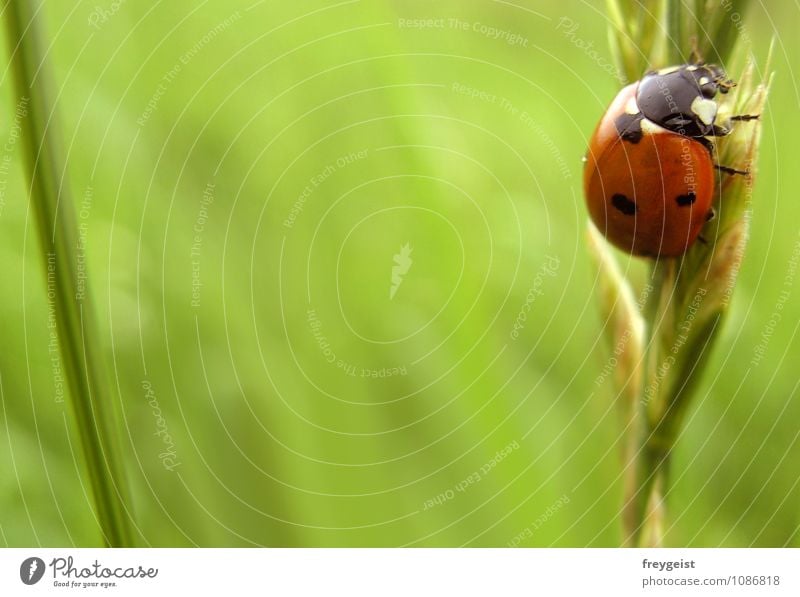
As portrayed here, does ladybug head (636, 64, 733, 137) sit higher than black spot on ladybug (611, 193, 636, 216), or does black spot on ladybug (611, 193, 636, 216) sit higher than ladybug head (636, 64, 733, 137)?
ladybug head (636, 64, 733, 137)

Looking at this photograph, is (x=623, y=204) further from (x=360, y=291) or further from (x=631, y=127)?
(x=360, y=291)

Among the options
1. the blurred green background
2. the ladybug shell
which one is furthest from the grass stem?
the ladybug shell

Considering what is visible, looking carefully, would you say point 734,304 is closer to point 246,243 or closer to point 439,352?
point 439,352

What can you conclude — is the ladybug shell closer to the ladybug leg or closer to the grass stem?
the ladybug leg

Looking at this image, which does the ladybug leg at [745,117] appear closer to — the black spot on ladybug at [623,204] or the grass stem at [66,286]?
the black spot on ladybug at [623,204]

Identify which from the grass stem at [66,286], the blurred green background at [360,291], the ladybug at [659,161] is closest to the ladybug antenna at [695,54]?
the ladybug at [659,161]

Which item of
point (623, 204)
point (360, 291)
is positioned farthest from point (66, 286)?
point (623, 204)

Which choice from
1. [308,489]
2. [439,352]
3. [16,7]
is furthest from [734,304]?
[16,7]
